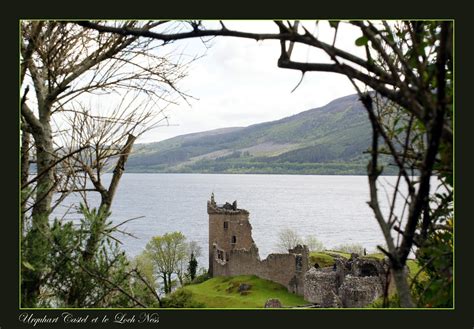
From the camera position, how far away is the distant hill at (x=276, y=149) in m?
56.2

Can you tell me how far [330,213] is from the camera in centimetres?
6450

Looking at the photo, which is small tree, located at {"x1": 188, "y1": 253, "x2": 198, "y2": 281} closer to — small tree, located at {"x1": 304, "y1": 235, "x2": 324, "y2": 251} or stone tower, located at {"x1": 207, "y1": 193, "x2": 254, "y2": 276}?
stone tower, located at {"x1": 207, "y1": 193, "x2": 254, "y2": 276}

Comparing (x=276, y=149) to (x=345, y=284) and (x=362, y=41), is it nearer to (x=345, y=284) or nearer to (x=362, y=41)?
(x=345, y=284)

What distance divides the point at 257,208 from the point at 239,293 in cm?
3344

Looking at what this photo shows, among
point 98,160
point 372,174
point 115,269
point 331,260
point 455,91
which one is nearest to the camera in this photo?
point 372,174

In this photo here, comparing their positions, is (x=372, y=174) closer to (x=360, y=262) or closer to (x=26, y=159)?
(x=26, y=159)

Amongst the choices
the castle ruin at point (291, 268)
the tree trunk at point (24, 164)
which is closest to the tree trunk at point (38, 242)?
the tree trunk at point (24, 164)

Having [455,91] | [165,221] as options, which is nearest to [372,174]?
[455,91]

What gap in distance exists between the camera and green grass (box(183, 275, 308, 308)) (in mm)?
31375

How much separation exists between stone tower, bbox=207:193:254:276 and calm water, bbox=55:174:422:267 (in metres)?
4.96

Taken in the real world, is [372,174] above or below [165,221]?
above

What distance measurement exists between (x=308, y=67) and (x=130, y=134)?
2617 mm

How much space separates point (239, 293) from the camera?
33.5 meters

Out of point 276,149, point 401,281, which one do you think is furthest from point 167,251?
point 401,281
